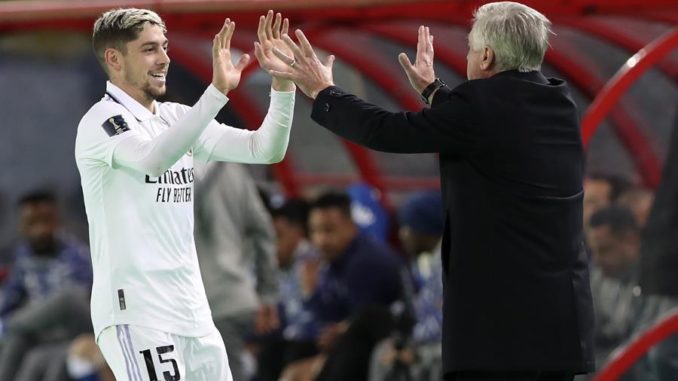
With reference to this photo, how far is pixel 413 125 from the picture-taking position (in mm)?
5008

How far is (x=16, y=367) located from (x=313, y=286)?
1.63 m

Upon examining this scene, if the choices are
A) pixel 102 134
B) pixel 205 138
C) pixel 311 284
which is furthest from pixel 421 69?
pixel 311 284

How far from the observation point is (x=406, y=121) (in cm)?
503

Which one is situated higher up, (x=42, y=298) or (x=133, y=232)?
(x=133, y=232)

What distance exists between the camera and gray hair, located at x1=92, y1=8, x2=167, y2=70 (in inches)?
211

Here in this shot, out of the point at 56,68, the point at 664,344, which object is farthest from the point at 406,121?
the point at 56,68

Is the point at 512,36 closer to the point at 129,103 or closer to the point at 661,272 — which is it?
the point at 129,103

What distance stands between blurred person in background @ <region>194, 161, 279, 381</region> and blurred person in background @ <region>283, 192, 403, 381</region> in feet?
1.30

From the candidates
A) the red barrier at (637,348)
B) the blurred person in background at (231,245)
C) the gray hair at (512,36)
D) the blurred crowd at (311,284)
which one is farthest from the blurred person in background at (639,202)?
the gray hair at (512,36)

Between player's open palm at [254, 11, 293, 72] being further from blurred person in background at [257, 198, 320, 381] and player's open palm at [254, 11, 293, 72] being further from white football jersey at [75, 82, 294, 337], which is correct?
blurred person in background at [257, 198, 320, 381]

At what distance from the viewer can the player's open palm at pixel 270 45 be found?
5.34m

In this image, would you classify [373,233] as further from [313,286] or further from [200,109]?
[200,109]

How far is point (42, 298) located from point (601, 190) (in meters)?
3.12

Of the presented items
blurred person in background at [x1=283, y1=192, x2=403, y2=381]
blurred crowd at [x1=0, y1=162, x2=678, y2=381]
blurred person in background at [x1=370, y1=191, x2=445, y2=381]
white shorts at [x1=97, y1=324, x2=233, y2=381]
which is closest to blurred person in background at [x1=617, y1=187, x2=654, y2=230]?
blurred crowd at [x1=0, y1=162, x2=678, y2=381]
